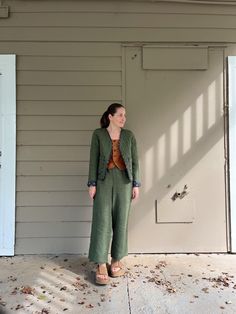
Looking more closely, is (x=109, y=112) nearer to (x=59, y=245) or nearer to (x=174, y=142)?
(x=174, y=142)

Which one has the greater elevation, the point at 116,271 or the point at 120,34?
the point at 120,34

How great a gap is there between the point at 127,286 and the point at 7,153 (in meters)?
1.68

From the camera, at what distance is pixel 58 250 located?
3.43 metres

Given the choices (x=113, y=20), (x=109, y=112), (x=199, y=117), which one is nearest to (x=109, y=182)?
(x=109, y=112)

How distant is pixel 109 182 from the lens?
283 centimetres

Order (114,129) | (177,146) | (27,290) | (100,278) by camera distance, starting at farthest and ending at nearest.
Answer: (177,146) → (114,129) → (100,278) → (27,290)

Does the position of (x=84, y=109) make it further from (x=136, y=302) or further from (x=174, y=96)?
(x=136, y=302)

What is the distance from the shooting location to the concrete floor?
2.43 meters

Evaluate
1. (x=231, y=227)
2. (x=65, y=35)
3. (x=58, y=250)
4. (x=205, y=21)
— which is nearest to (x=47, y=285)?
(x=58, y=250)

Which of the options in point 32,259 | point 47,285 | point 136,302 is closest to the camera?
point 136,302

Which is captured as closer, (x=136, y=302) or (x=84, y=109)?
(x=136, y=302)

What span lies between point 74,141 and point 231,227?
178cm

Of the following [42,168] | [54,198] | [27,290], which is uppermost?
[42,168]

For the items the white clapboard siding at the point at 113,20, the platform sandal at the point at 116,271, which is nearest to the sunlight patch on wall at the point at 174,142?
the white clapboard siding at the point at 113,20
